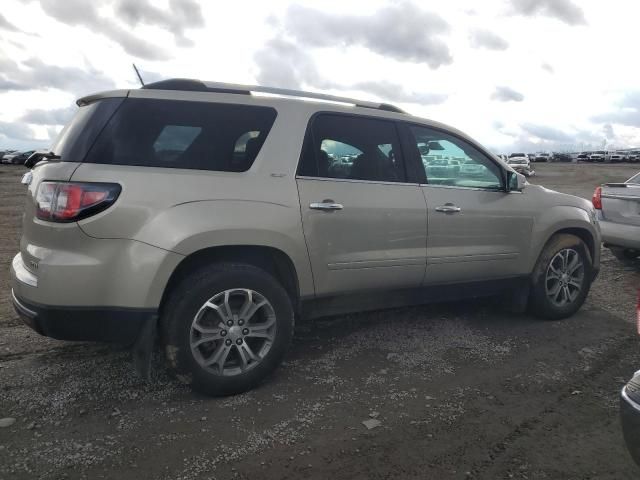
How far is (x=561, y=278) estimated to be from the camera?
16.1ft

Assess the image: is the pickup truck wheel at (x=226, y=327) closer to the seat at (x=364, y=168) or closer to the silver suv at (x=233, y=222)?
the silver suv at (x=233, y=222)

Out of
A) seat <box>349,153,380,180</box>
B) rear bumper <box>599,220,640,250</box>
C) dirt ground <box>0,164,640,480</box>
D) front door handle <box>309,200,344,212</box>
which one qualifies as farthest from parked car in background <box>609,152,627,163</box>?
front door handle <box>309,200,344,212</box>

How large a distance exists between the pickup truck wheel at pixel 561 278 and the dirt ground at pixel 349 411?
1.17 ft

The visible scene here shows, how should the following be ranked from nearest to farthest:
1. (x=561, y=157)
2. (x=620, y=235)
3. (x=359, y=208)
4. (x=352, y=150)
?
(x=359, y=208) → (x=352, y=150) → (x=620, y=235) → (x=561, y=157)

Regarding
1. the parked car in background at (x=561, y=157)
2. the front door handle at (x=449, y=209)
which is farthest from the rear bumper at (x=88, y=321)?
the parked car in background at (x=561, y=157)

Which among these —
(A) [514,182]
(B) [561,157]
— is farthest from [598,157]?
(A) [514,182]

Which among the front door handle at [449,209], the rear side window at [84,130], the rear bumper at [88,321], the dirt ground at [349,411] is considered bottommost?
the dirt ground at [349,411]

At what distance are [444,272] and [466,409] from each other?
4.17ft

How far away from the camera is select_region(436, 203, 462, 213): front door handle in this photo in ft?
13.4

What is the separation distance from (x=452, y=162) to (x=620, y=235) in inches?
150

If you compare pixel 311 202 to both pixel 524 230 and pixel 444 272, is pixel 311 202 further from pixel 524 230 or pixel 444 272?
pixel 524 230

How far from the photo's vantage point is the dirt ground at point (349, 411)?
262 centimetres

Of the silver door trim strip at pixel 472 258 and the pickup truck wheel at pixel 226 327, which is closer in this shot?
the pickup truck wheel at pixel 226 327

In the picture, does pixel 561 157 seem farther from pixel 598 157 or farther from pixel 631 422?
pixel 631 422
